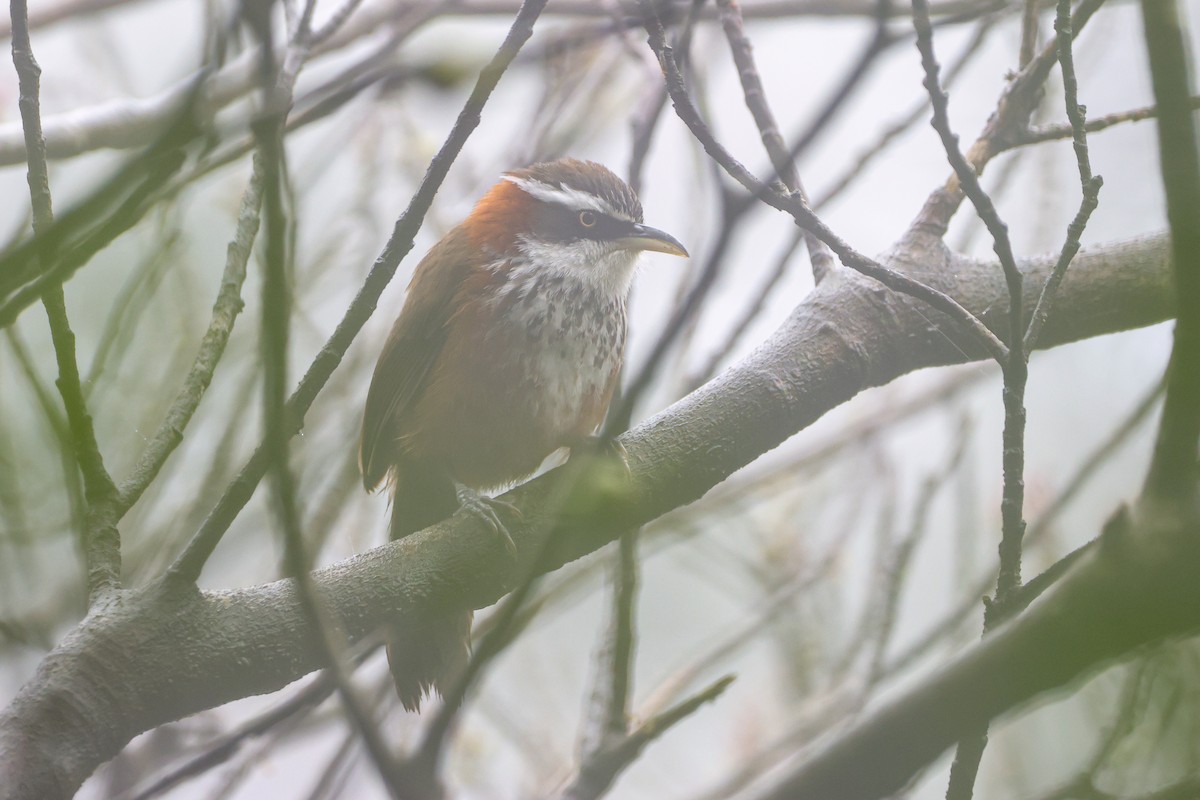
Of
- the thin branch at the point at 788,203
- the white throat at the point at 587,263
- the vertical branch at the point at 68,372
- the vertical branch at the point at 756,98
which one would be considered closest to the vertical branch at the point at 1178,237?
the thin branch at the point at 788,203

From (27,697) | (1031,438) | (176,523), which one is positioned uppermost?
(176,523)

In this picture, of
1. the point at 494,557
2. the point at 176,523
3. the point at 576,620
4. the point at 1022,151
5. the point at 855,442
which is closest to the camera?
the point at 494,557

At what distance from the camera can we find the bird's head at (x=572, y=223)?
134 inches

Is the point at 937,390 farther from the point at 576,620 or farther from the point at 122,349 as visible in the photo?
the point at 122,349

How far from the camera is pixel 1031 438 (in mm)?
5008

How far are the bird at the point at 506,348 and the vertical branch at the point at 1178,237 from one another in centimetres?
212

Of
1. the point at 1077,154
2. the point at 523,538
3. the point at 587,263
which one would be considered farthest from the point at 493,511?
the point at 1077,154

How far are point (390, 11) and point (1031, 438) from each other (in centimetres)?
336

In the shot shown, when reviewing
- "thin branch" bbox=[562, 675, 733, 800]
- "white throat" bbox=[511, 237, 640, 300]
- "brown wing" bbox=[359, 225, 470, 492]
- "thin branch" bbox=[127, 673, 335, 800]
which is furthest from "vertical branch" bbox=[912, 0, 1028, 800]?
"brown wing" bbox=[359, 225, 470, 492]

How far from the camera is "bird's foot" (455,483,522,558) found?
2318 millimetres

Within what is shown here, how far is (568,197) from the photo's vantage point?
3543 mm

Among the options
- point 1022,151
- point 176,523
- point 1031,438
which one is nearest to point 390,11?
point 176,523

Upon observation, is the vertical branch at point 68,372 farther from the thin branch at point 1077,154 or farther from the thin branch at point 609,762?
the thin branch at point 1077,154

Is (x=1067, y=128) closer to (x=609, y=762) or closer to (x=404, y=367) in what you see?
(x=609, y=762)
